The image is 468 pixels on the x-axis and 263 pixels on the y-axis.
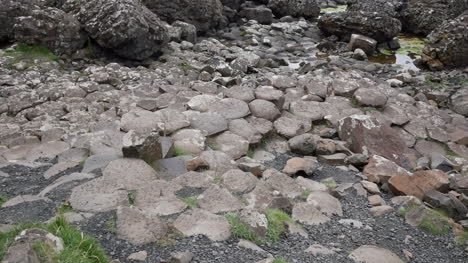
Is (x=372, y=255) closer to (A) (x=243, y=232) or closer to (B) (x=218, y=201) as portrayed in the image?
(A) (x=243, y=232)

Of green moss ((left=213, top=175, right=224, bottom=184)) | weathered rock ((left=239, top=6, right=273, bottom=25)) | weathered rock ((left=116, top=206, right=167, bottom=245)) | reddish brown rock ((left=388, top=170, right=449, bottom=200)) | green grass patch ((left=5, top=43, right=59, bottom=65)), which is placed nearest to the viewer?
weathered rock ((left=116, top=206, right=167, bottom=245))

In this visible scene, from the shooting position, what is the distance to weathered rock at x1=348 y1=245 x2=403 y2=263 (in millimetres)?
4617

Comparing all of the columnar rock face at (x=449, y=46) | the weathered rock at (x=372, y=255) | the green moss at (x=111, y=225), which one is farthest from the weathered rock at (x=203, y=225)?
the columnar rock face at (x=449, y=46)

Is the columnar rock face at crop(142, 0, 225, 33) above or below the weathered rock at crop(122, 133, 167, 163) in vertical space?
below

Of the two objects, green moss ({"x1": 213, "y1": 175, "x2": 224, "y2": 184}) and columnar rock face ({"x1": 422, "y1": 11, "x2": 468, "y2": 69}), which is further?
columnar rock face ({"x1": 422, "y1": 11, "x2": 468, "y2": 69})

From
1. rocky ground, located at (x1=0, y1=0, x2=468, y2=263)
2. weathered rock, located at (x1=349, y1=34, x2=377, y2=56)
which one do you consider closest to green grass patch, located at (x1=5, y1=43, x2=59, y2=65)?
rocky ground, located at (x1=0, y1=0, x2=468, y2=263)

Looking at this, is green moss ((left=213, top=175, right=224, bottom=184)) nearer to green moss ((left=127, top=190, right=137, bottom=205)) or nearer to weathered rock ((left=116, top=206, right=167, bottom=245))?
green moss ((left=127, top=190, right=137, bottom=205))

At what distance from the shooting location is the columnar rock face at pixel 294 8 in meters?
19.1

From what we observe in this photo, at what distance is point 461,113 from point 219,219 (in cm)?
733

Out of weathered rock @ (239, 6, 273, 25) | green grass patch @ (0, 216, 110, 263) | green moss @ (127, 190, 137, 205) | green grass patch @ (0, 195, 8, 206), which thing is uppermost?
green grass patch @ (0, 216, 110, 263)

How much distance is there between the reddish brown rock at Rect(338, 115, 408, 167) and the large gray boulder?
8414 millimetres

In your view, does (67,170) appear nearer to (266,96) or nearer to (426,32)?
(266,96)

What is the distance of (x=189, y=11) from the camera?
15.6 meters

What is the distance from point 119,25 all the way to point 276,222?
829 centimetres
